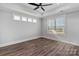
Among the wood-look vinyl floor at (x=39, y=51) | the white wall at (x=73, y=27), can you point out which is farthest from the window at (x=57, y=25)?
the wood-look vinyl floor at (x=39, y=51)

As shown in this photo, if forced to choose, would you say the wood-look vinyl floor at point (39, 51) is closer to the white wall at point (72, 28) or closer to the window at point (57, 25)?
the white wall at point (72, 28)

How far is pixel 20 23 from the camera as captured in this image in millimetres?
4332

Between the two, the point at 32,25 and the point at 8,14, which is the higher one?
the point at 8,14

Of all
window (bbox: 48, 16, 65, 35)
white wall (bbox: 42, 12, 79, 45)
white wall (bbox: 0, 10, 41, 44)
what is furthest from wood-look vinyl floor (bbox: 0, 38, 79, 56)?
window (bbox: 48, 16, 65, 35)

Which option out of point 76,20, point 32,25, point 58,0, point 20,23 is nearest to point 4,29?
point 20,23

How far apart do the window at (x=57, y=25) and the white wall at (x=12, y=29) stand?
163 cm

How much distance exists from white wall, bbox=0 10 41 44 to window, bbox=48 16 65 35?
1627 mm

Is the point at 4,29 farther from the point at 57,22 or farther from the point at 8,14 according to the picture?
the point at 57,22

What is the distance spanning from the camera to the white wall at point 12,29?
3.46 meters

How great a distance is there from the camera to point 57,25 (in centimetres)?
516

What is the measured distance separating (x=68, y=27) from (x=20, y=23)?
3.13 m

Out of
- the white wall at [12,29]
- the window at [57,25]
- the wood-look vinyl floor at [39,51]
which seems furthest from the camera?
the window at [57,25]

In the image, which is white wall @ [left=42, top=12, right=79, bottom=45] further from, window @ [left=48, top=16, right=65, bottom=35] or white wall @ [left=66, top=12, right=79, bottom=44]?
window @ [left=48, top=16, right=65, bottom=35]

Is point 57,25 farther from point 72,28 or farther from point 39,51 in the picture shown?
point 39,51
